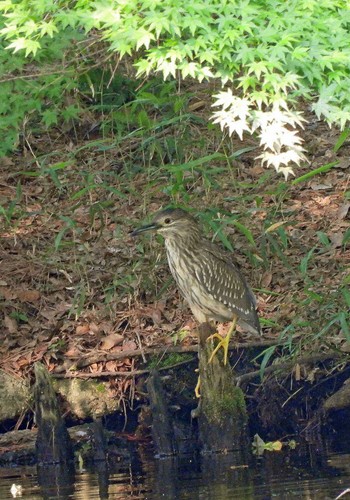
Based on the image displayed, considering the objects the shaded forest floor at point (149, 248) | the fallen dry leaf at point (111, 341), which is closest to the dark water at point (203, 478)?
the shaded forest floor at point (149, 248)

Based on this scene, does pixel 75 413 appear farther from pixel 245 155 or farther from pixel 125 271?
pixel 245 155

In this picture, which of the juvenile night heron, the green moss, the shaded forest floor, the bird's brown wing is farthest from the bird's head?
the green moss

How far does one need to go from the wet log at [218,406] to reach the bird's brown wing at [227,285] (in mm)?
635

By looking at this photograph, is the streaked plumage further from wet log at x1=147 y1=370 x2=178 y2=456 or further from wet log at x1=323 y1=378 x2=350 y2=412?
wet log at x1=147 y1=370 x2=178 y2=456

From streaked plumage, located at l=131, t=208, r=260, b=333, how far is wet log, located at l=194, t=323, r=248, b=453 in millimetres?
647

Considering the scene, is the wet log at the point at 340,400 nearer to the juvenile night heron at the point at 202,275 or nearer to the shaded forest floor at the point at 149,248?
the shaded forest floor at the point at 149,248

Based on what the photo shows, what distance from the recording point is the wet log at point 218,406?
26.1 ft

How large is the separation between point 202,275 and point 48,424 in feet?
5.55

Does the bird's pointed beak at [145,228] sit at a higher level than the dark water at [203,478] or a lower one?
higher

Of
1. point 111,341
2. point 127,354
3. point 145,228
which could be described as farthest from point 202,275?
point 111,341

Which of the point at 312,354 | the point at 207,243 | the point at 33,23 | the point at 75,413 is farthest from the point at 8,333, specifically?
the point at 33,23

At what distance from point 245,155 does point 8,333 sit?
3.56 m

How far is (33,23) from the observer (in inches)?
282

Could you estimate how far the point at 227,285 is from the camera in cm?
884
